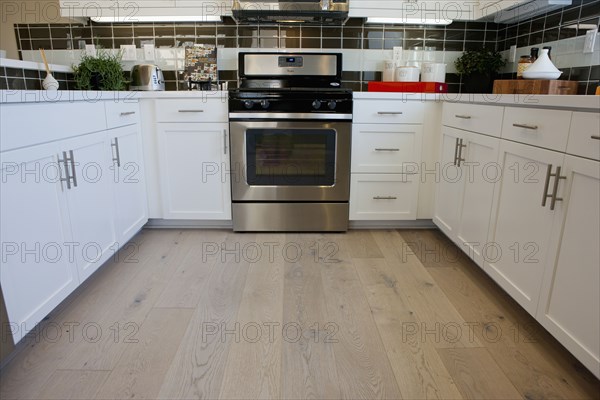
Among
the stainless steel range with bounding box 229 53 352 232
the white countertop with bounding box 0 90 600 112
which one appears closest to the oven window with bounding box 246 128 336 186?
the stainless steel range with bounding box 229 53 352 232

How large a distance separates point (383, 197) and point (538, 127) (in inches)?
48.5

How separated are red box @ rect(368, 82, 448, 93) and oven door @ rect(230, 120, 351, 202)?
0.39 meters

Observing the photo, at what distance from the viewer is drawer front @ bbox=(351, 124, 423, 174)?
8.22ft

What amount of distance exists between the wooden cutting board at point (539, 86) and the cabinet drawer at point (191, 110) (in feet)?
4.98

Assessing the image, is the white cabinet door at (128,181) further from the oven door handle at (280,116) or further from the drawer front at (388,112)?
the drawer front at (388,112)

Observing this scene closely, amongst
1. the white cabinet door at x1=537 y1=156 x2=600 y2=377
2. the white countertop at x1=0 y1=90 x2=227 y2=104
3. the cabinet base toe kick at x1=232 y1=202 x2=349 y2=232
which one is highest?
the white countertop at x1=0 y1=90 x2=227 y2=104

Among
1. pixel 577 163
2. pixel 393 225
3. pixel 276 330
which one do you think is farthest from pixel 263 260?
pixel 577 163

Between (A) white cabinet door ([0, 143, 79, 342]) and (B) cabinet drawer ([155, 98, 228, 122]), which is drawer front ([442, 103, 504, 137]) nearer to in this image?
(B) cabinet drawer ([155, 98, 228, 122])

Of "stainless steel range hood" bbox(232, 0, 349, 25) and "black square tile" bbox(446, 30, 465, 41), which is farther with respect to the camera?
"black square tile" bbox(446, 30, 465, 41)

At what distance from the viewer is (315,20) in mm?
2768

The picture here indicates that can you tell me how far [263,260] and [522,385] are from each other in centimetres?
131

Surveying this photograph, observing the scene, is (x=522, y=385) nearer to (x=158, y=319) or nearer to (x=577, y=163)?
(x=577, y=163)

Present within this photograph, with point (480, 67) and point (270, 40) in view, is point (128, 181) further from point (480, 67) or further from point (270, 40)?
point (480, 67)

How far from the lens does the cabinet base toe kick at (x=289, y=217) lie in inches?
101
